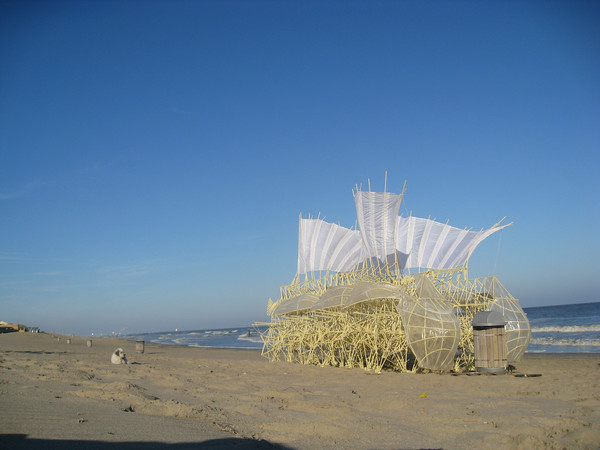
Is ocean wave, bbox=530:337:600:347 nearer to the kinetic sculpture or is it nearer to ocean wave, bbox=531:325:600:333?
ocean wave, bbox=531:325:600:333

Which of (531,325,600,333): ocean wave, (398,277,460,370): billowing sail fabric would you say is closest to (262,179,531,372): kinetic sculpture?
(398,277,460,370): billowing sail fabric

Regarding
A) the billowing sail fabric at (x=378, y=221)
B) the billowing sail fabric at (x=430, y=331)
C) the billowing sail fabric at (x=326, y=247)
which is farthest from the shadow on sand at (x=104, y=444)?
the billowing sail fabric at (x=326, y=247)

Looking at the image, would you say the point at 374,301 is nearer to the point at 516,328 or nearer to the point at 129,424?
the point at 516,328

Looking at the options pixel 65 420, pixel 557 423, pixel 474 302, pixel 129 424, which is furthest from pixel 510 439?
pixel 474 302

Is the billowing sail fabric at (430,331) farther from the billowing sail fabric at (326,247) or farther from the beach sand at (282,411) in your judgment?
the billowing sail fabric at (326,247)

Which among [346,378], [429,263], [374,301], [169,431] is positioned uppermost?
[429,263]

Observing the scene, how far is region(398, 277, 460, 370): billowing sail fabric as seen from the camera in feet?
38.9

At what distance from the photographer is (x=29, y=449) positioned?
12.4ft

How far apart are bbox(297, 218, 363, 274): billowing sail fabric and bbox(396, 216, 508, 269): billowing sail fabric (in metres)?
2.39

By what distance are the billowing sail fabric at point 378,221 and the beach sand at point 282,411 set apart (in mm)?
6058

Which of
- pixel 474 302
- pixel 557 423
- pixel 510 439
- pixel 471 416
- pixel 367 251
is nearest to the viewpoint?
pixel 510 439

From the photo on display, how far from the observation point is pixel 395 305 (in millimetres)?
13094

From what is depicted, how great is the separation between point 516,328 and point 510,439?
8.88 meters

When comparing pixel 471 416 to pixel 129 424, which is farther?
pixel 471 416
